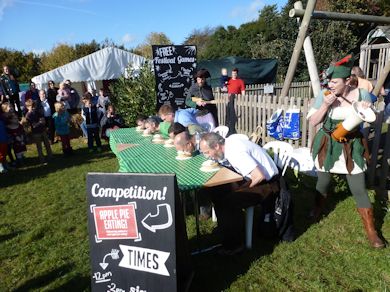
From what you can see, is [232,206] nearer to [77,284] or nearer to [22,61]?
[77,284]

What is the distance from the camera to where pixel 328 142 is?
330 cm

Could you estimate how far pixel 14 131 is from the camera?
736 centimetres

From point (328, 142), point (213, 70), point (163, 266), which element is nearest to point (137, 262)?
point (163, 266)

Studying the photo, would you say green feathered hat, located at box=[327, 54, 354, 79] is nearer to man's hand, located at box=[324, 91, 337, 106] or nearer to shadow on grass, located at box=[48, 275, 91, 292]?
man's hand, located at box=[324, 91, 337, 106]

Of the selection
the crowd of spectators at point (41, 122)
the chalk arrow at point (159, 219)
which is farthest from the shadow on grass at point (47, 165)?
the chalk arrow at point (159, 219)

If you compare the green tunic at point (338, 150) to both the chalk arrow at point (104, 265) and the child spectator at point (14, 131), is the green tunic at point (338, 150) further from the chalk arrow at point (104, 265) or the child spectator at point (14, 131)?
the child spectator at point (14, 131)

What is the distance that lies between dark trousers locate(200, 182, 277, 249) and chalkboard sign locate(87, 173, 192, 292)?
0.74 metres

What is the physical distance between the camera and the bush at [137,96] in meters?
10.4

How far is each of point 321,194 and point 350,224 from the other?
48cm

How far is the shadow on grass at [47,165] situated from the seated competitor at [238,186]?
16.3ft

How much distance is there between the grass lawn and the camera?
9.46 feet

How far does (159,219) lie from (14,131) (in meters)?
6.40

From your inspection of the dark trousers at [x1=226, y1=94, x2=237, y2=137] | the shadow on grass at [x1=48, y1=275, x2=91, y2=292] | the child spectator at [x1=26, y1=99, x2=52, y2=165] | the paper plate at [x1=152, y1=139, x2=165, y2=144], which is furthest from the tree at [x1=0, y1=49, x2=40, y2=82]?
the shadow on grass at [x1=48, y1=275, x2=91, y2=292]

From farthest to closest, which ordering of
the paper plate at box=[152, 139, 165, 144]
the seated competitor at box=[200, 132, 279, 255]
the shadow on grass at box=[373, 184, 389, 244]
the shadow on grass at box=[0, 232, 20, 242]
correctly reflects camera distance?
the paper plate at box=[152, 139, 165, 144] → the shadow on grass at box=[0, 232, 20, 242] → the shadow on grass at box=[373, 184, 389, 244] → the seated competitor at box=[200, 132, 279, 255]
